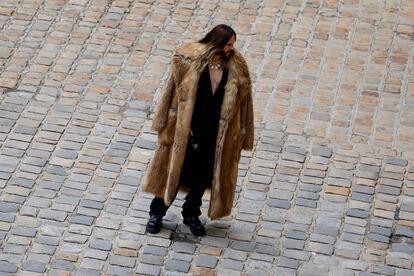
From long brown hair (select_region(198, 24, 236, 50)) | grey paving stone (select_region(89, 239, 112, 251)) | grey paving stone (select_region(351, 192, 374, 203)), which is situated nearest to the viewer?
long brown hair (select_region(198, 24, 236, 50))

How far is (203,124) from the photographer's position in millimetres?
10148

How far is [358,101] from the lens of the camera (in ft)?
42.1

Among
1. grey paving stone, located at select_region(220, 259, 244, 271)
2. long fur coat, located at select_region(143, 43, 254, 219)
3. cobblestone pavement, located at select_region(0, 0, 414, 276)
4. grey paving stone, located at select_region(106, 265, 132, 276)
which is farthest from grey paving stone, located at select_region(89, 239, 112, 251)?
grey paving stone, located at select_region(220, 259, 244, 271)

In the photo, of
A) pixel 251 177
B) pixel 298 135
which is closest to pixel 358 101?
pixel 298 135

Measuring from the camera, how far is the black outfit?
32.9 ft

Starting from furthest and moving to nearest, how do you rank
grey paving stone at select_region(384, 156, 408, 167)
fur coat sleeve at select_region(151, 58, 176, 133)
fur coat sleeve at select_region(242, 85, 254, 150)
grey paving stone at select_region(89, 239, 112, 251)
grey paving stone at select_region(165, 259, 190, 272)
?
grey paving stone at select_region(384, 156, 408, 167) → grey paving stone at select_region(89, 239, 112, 251) → grey paving stone at select_region(165, 259, 190, 272) → fur coat sleeve at select_region(242, 85, 254, 150) → fur coat sleeve at select_region(151, 58, 176, 133)

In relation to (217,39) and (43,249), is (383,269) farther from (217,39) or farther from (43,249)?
(43,249)

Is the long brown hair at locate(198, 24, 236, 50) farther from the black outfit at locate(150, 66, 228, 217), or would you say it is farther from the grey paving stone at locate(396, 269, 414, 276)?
the grey paving stone at locate(396, 269, 414, 276)

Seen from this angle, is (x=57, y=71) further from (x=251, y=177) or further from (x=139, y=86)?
(x=251, y=177)

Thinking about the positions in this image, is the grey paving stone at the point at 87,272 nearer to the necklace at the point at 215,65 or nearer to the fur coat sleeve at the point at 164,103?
the fur coat sleeve at the point at 164,103

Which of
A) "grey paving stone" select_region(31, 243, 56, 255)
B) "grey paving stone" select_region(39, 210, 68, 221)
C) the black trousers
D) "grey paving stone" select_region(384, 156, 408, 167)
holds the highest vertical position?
the black trousers

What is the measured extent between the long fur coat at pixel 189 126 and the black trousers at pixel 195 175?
0.26ft

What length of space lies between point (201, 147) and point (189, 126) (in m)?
0.26

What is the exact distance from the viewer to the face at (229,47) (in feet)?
32.1
